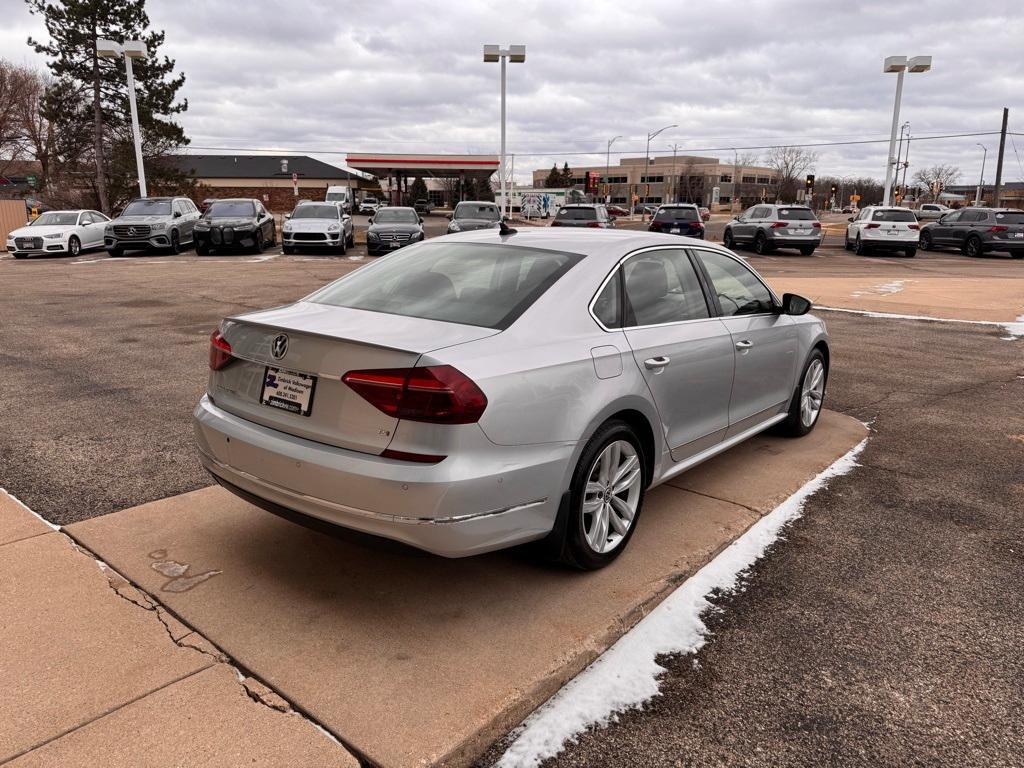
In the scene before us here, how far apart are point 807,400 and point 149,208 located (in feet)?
76.0

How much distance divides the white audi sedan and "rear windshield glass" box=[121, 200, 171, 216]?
164 cm

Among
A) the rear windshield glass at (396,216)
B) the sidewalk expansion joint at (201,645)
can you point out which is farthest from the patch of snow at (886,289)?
the sidewalk expansion joint at (201,645)

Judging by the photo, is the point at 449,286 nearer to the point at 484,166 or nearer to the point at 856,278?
the point at 856,278

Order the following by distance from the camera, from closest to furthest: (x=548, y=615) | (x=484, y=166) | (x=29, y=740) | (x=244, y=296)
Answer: (x=29, y=740)
(x=548, y=615)
(x=244, y=296)
(x=484, y=166)

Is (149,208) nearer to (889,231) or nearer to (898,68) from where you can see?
(889,231)

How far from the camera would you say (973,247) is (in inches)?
1123

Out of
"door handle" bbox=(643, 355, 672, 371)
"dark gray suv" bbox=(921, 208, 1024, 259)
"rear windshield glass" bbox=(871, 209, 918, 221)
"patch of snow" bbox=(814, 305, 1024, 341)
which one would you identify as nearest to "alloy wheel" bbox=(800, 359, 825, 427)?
"door handle" bbox=(643, 355, 672, 371)

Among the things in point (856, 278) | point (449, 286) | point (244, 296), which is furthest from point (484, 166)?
point (449, 286)

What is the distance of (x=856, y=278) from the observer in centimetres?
1967

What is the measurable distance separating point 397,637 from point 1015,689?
2.29 meters

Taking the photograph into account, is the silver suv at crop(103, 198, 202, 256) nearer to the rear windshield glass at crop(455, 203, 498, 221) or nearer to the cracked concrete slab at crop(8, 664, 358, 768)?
the rear windshield glass at crop(455, 203, 498, 221)

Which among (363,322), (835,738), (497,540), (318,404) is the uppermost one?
(363,322)

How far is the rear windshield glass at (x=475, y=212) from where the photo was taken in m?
25.5

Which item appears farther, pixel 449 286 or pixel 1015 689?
pixel 449 286
